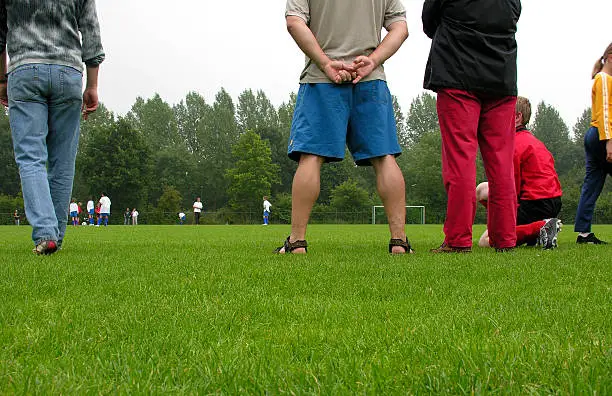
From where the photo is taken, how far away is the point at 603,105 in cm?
588

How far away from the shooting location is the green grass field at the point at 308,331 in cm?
127

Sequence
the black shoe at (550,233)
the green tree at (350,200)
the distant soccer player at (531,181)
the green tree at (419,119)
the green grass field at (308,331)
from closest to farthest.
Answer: the green grass field at (308,331) < the black shoe at (550,233) < the distant soccer player at (531,181) < the green tree at (350,200) < the green tree at (419,119)

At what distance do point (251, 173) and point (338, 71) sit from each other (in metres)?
62.8

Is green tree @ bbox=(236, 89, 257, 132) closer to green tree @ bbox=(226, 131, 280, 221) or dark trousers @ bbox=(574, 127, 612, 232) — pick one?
green tree @ bbox=(226, 131, 280, 221)

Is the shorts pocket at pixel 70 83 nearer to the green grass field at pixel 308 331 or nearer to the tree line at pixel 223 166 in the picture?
the green grass field at pixel 308 331

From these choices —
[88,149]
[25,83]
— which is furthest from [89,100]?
[88,149]

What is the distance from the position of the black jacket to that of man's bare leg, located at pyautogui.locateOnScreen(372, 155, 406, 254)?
75 centimetres

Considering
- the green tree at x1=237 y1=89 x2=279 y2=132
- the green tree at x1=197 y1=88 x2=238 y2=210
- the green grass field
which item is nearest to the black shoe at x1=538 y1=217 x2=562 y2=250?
the green grass field

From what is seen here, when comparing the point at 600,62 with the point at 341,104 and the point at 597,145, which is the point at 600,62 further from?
the point at 341,104

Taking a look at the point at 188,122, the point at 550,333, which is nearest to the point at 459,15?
the point at 550,333

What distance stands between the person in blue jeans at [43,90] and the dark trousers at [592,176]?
17.4 feet

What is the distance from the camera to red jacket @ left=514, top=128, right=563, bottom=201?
5.77 metres

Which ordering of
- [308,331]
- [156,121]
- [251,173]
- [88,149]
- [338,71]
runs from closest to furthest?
1. [308,331]
2. [338,71]
3. [88,149]
4. [251,173]
5. [156,121]

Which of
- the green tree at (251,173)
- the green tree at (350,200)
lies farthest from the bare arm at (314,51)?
the green tree at (251,173)
